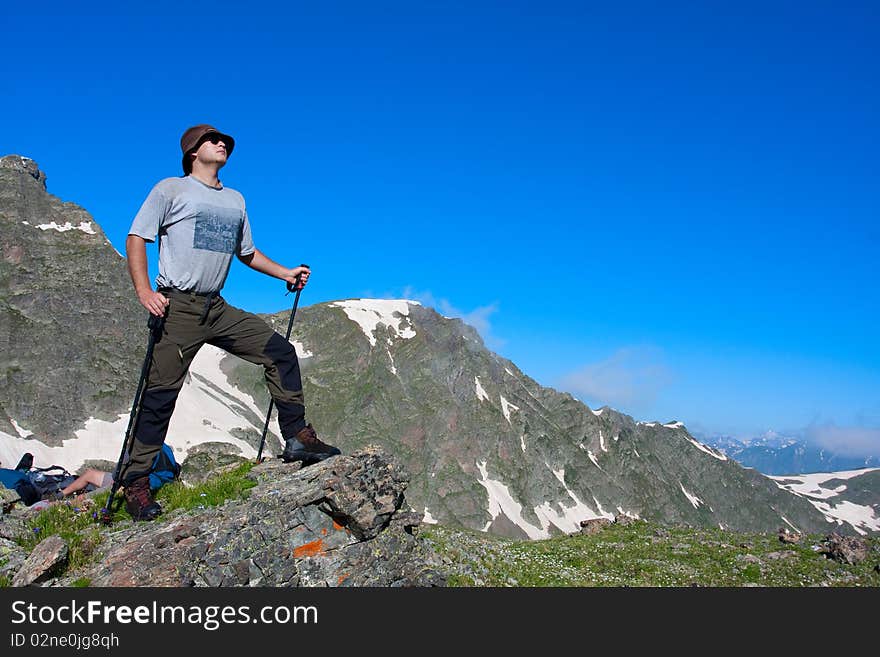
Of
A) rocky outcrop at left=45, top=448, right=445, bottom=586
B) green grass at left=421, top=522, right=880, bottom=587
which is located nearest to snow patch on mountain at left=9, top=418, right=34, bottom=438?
green grass at left=421, top=522, right=880, bottom=587

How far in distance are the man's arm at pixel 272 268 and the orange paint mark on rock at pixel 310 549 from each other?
4308 mm

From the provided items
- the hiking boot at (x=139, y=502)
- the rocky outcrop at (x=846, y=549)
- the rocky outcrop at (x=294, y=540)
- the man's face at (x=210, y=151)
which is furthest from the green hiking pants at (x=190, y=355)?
the rocky outcrop at (x=846, y=549)

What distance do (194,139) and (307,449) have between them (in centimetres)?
545

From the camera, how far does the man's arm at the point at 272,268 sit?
10070mm

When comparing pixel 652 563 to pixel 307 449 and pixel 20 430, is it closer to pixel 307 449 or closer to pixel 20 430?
pixel 307 449

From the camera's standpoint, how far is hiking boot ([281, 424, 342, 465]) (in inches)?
418

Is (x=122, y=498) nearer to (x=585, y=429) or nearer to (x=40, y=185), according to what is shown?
(x=40, y=185)

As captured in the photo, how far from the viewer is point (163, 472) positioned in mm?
12211

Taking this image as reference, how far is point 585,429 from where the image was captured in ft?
654

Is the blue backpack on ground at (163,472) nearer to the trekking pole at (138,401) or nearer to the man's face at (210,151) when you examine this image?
the trekking pole at (138,401)

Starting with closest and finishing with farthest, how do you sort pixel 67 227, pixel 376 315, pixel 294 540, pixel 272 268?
pixel 294 540
pixel 272 268
pixel 67 227
pixel 376 315

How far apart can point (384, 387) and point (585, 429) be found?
79.9m

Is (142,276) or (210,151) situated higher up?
(210,151)

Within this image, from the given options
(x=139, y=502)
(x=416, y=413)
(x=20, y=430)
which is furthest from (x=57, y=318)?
(x=139, y=502)
